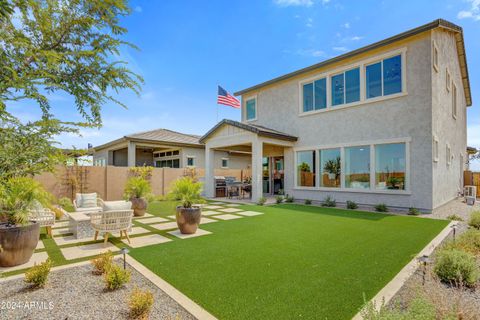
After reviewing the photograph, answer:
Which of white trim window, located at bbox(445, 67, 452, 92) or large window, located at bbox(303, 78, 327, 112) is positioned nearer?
white trim window, located at bbox(445, 67, 452, 92)

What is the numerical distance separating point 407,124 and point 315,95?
16.1 ft

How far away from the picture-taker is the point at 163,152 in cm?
2395

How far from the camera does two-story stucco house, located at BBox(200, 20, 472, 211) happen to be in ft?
33.7

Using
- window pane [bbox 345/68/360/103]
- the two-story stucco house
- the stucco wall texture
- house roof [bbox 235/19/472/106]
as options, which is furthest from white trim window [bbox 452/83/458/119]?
window pane [bbox 345/68/360/103]

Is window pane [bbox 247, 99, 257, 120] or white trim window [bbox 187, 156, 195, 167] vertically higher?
window pane [bbox 247, 99, 257, 120]

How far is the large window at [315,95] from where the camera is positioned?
44.3 feet

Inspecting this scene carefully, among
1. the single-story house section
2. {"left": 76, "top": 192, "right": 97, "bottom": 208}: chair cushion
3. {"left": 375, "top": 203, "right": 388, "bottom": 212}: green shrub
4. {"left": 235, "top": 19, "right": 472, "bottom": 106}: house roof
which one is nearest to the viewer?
{"left": 76, "top": 192, "right": 97, "bottom": 208}: chair cushion

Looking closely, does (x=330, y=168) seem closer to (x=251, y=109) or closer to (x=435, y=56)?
(x=435, y=56)

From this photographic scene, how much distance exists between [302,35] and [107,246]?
14718mm

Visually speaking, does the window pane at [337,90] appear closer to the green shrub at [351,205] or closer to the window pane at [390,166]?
the window pane at [390,166]

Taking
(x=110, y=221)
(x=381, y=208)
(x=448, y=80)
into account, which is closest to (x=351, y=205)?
(x=381, y=208)

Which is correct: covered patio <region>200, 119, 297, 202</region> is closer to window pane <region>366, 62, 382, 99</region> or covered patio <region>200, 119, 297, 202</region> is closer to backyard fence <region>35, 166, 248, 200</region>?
backyard fence <region>35, 166, 248, 200</region>

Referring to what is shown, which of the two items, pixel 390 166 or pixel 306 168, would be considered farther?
pixel 306 168

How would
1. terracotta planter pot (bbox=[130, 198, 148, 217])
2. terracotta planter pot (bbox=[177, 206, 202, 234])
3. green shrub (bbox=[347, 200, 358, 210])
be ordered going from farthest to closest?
green shrub (bbox=[347, 200, 358, 210]), terracotta planter pot (bbox=[130, 198, 148, 217]), terracotta planter pot (bbox=[177, 206, 202, 234])
